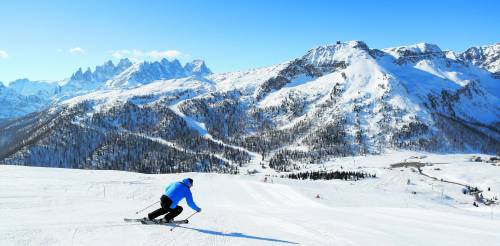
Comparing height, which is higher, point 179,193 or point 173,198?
point 179,193

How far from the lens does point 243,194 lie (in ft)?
184

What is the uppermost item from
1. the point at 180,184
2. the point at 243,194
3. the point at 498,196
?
the point at 180,184

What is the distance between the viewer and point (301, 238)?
1762 cm

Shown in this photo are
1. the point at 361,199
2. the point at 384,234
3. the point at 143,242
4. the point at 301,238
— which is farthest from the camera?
the point at 361,199

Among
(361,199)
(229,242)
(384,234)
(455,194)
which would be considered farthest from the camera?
(455,194)

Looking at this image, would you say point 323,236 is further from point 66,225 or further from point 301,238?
point 66,225

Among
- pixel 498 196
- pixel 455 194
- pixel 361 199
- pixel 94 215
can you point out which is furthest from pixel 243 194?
pixel 498 196

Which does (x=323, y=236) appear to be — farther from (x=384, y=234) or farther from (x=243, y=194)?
(x=243, y=194)

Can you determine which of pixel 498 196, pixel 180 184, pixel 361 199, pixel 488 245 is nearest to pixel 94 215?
pixel 180 184

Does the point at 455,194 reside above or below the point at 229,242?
below

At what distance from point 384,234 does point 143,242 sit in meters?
A: 11.6

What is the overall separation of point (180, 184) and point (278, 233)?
5034 mm

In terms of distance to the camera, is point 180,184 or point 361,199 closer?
point 180,184

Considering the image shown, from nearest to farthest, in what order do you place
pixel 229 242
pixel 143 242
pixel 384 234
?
pixel 143 242 → pixel 229 242 → pixel 384 234
